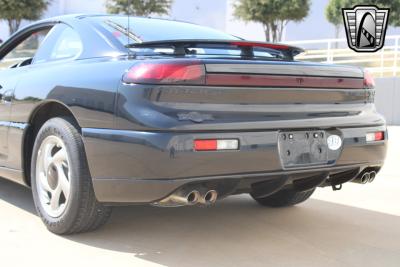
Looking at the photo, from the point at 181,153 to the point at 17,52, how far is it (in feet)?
8.18

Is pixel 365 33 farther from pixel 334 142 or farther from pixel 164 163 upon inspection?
pixel 164 163

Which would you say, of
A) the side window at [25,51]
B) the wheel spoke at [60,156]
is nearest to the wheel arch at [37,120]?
the wheel spoke at [60,156]

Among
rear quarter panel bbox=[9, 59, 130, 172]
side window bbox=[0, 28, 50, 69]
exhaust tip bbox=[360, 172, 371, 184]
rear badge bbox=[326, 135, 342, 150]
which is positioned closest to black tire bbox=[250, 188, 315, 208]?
exhaust tip bbox=[360, 172, 371, 184]

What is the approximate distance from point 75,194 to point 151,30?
128 centimetres

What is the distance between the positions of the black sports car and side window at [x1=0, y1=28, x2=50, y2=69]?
0.31 metres

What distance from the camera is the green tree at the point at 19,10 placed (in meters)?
28.8

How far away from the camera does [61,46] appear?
13.8ft

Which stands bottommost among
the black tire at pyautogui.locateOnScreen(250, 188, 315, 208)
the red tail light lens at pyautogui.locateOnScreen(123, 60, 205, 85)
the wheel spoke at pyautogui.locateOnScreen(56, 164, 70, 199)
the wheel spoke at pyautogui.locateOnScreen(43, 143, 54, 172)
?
the black tire at pyautogui.locateOnScreen(250, 188, 315, 208)

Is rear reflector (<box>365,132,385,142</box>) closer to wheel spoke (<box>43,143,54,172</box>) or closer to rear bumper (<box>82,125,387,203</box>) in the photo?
rear bumper (<box>82,125,387,203</box>)

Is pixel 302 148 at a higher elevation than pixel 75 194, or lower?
higher

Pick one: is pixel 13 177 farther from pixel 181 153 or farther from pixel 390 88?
pixel 390 88

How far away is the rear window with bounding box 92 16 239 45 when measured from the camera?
3.85 meters

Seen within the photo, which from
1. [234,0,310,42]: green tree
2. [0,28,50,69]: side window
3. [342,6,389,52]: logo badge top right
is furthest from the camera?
[234,0,310,42]: green tree

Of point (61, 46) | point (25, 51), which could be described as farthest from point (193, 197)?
point (25, 51)
